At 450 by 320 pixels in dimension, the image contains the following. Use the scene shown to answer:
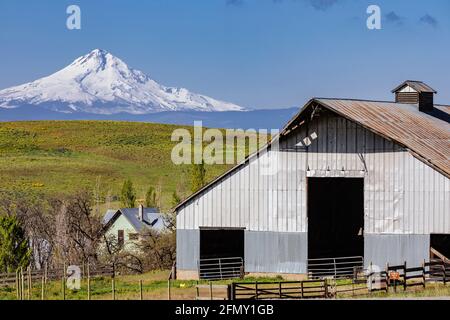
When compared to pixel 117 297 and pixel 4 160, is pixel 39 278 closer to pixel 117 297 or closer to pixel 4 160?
pixel 117 297

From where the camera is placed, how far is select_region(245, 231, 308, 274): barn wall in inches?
1746

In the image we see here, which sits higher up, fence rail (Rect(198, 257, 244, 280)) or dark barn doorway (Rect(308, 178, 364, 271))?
dark barn doorway (Rect(308, 178, 364, 271))

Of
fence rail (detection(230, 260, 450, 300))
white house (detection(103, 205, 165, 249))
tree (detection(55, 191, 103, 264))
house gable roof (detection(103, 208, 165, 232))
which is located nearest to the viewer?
fence rail (detection(230, 260, 450, 300))

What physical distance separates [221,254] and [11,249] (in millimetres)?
13218

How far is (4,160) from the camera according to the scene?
140 metres

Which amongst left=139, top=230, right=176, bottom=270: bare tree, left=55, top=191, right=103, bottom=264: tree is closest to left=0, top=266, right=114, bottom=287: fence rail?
left=139, top=230, right=176, bottom=270: bare tree

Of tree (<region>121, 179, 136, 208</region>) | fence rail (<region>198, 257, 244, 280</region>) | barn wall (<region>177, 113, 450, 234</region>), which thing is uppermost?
barn wall (<region>177, 113, 450, 234</region>)

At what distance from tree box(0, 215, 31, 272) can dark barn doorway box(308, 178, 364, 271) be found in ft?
53.7

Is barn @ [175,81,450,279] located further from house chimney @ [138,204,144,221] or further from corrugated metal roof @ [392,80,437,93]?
house chimney @ [138,204,144,221]

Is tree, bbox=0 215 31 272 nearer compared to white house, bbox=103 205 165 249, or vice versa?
tree, bbox=0 215 31 272

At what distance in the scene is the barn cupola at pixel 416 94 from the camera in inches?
2039

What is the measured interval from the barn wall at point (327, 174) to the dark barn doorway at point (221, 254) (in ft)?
4.30

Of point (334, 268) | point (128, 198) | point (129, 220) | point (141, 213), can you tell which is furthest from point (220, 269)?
point (128, 198)
